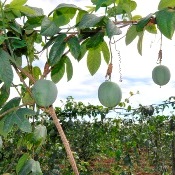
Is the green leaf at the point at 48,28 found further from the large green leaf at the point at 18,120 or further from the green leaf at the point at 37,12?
the large green leaf at the point at 18,120

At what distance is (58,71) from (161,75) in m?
0.47

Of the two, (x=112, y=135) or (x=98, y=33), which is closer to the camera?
(x=98, y=33)

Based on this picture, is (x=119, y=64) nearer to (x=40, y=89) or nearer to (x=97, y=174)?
(x=40, y=89)

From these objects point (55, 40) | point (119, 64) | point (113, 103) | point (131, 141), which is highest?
point (55, 40)

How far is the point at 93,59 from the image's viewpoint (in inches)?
70.5

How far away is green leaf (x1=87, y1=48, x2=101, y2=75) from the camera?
1784mm

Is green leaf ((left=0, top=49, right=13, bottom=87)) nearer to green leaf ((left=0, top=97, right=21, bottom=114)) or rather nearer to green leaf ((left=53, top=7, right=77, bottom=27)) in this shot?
green leaf ((left=53, top=7, right=77, bottom=27))

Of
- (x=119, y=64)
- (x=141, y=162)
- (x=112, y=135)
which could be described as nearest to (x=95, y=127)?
(x=112, y=135)

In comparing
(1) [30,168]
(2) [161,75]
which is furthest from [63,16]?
(1) [30,168]

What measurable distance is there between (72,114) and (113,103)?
181 inches

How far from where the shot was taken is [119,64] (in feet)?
5.47

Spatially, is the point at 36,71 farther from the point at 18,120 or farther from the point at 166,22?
the point at 166,22

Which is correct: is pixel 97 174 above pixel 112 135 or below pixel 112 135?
below

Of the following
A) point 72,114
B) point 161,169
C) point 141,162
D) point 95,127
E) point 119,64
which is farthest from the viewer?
point 141,162
